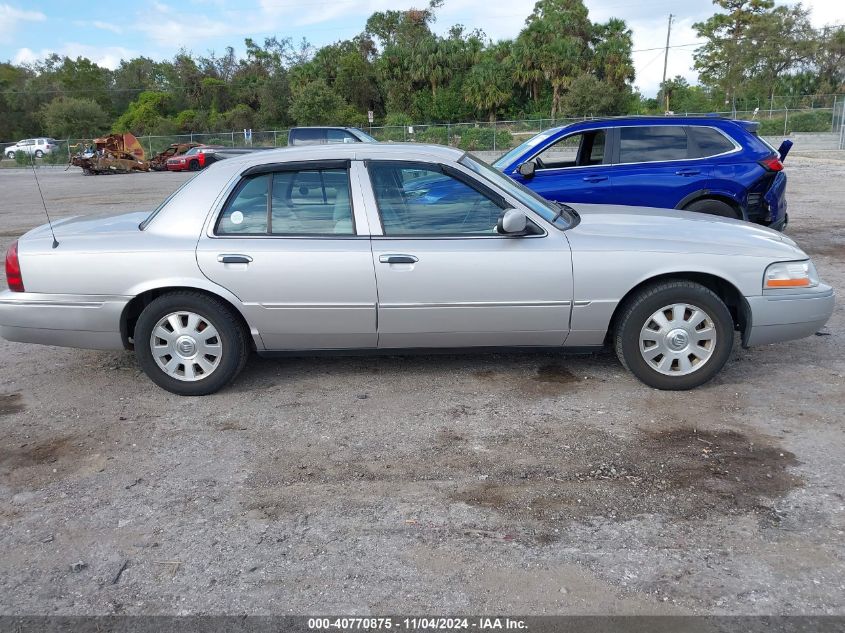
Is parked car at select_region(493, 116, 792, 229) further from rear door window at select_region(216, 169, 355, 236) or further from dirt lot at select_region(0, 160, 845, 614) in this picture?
rear door window at select_region(216, 169, 355, 236)

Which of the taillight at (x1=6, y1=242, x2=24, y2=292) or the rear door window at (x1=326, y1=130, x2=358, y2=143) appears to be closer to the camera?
the taillight at (x1=6, y1=242, x2=24, y2=292)

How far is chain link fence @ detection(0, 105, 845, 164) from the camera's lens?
3691 centimetres

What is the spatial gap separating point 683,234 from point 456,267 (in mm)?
1497

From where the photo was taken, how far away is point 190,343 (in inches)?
183

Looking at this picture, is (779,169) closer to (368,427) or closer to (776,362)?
(776,362)

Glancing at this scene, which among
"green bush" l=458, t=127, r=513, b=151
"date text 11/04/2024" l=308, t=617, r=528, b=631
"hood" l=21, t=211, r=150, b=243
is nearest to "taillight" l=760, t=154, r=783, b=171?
"hood" l=21, t=211, r=150, b=243

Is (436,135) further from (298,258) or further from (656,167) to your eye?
(298,258)

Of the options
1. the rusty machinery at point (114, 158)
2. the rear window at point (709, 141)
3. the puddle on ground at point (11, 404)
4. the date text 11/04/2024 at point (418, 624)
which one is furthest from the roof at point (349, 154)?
the rusty machinery at point (114, 158)

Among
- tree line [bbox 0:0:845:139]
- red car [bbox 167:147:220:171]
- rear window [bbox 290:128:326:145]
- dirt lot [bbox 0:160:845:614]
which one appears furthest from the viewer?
tree line [bbox 0:0:845:139]

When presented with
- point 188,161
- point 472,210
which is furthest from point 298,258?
point 188,161

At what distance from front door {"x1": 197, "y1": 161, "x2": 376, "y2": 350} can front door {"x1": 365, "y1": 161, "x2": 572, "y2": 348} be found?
16 cm

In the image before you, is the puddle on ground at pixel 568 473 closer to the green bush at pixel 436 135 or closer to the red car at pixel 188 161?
the red car at pixel 188 161

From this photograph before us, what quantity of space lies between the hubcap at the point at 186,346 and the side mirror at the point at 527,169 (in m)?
4.35

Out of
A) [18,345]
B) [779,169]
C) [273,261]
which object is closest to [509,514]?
[273,261]
